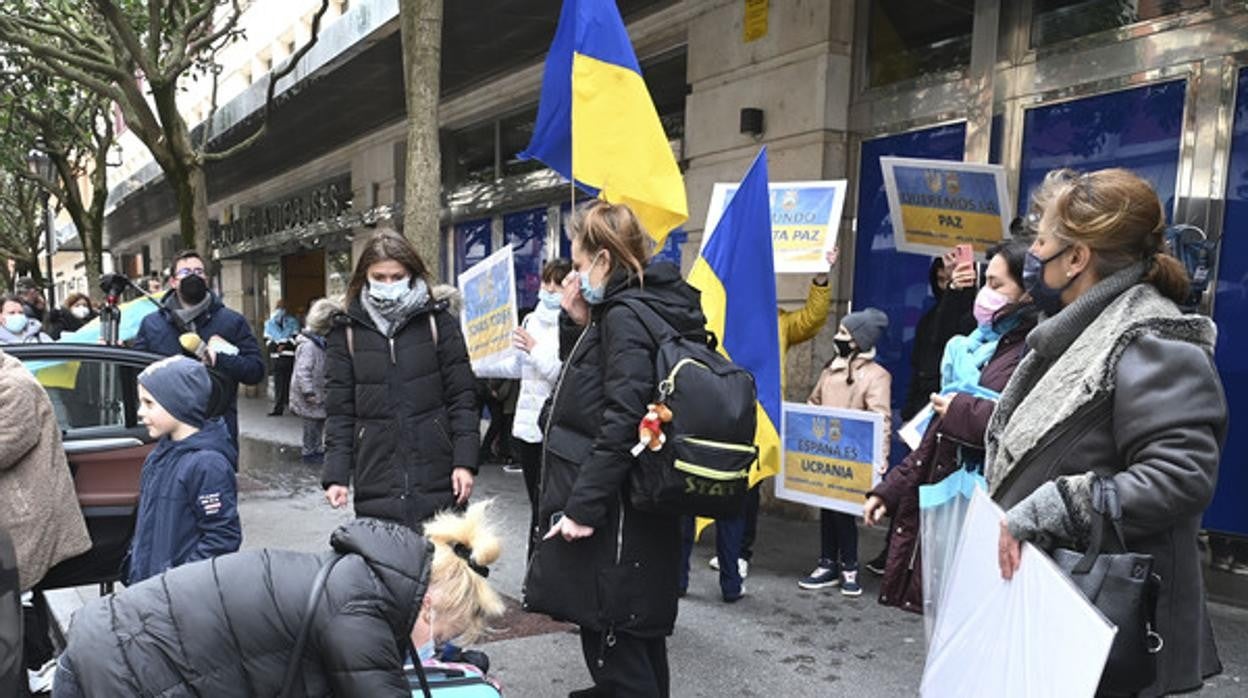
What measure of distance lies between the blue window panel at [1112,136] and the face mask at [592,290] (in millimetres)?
3692

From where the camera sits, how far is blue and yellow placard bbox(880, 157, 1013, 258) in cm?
427

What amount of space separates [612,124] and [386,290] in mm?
1330

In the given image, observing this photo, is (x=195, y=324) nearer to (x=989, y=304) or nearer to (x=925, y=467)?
(x=925, y=467)

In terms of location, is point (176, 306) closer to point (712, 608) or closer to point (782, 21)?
point (712, 608)

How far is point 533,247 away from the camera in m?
10.3

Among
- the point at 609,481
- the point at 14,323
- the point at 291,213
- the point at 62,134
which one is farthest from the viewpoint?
the point at 62,134

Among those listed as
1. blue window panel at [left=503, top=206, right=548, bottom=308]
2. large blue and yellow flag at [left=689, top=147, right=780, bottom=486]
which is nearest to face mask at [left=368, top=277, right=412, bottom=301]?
large blue and yellow flag at [left=689, top=147, right=780, bottom=486]

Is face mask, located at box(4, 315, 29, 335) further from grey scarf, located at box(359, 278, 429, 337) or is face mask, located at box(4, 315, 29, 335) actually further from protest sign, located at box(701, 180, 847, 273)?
protest sign, located at box(701, 180, 847, 273)

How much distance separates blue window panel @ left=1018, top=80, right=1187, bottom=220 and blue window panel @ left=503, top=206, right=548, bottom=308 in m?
5.85

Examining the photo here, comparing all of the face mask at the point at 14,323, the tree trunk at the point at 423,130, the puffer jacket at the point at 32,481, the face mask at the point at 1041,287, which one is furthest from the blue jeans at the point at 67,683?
the face mask at the point at 14,323

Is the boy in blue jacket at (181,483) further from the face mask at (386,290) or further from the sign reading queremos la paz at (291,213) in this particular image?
the sign reading queremos la paz at (291,213)

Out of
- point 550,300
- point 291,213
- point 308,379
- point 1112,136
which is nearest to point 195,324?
point 550,300

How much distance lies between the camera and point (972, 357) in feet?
10.0

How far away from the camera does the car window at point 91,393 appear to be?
400cm
